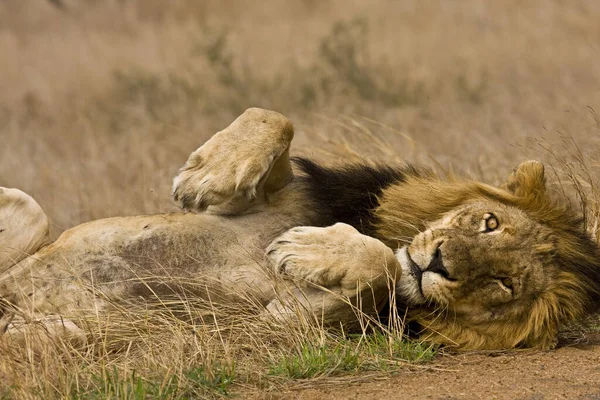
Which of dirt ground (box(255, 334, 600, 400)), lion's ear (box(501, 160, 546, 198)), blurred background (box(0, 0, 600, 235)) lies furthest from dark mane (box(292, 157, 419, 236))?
blurred background (box(0, 0, 600, 235))

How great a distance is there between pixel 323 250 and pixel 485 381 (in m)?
0.88

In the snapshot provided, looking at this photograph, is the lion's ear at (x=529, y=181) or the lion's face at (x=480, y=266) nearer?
the lion's face at (x=480, y=266)

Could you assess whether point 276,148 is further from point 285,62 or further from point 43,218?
point 285,62

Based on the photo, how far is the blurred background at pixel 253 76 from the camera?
10.5 metres

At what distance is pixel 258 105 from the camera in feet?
44.6

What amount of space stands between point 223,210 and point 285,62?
10.4m

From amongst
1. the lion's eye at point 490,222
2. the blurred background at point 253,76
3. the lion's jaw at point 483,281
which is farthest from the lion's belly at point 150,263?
the blurred background at point 253,76

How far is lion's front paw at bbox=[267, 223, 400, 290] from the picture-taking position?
434 cm

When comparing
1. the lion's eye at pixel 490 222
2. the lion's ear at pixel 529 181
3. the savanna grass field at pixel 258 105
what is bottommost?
the savanna grass field at pixel 258 105

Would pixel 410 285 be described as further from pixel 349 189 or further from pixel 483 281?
pixel 349 189

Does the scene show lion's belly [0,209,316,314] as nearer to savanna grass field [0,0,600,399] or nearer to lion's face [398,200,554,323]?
savanna grass field [0,0,600,399]

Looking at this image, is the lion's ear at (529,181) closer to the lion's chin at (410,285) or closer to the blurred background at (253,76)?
the lion's chin at (410,285)

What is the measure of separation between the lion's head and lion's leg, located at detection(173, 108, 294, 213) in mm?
723

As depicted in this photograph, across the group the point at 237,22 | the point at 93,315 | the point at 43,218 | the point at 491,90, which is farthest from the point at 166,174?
the point at 237,22
